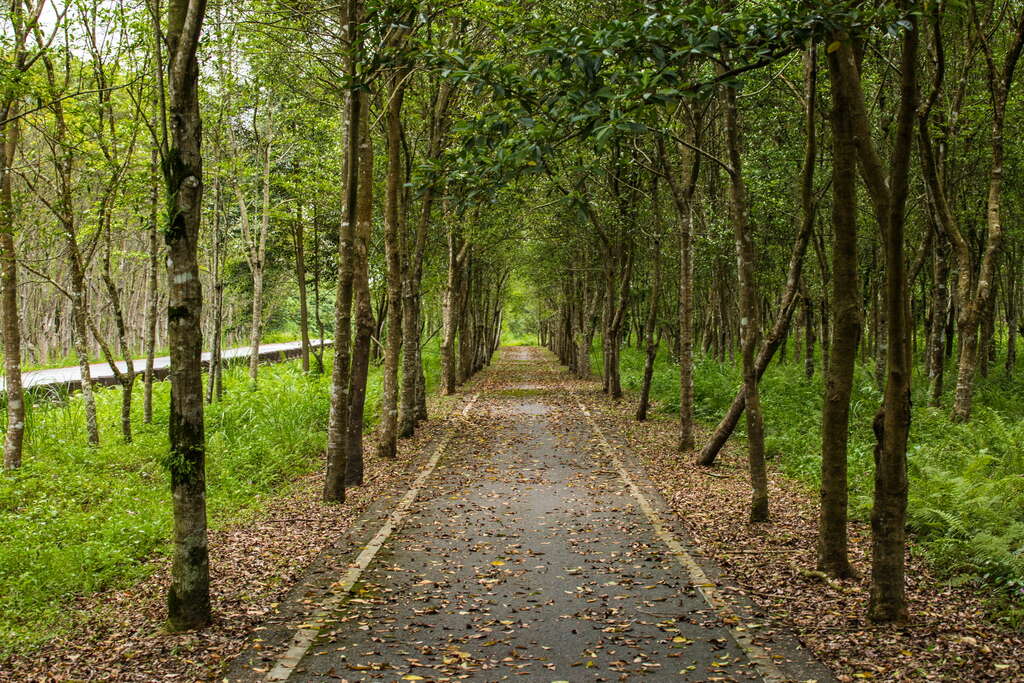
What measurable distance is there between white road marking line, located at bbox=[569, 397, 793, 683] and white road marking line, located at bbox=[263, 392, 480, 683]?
10.9 feet

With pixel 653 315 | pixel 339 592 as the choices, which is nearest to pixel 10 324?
pixel 339 592

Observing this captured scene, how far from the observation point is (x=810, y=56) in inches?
334

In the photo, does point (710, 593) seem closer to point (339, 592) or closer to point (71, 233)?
point (339, 592)

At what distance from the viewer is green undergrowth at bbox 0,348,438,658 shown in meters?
7.11

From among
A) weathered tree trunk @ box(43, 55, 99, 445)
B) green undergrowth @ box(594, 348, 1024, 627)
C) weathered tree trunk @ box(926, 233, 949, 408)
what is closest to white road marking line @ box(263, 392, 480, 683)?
green undergrowth @ box(594, 348, 1024, 627)

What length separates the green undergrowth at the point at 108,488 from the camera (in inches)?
280

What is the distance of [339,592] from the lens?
7102mm

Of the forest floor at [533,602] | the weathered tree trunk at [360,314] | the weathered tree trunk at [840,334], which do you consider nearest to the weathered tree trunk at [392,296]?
the weathered tree trunk at [360,314]

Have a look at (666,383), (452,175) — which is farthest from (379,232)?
(452,175)

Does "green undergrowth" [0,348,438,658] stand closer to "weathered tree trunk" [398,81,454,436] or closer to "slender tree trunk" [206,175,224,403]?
"slender tree trunk" [206,175,224,403]

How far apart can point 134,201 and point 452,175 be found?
9856 mm

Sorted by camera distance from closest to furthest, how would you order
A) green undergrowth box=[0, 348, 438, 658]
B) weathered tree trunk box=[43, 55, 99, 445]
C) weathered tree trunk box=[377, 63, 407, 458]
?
green undergrowth box=[0, 348, 438, 658] → weathered tree trunk box=[43, 55, 99, 445] → weathered tree trunk box=[377, 63, 407, 458]

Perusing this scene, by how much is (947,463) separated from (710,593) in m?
5.67

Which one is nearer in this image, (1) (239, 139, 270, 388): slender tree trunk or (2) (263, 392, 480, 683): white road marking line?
(2) (263, 392, 480, 683): white road marking line
